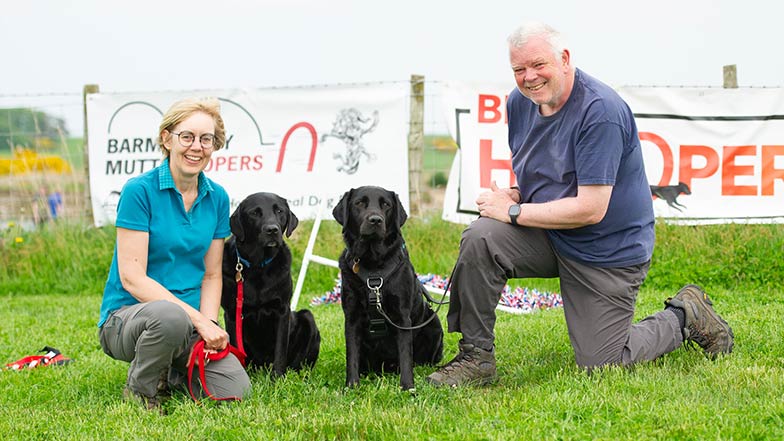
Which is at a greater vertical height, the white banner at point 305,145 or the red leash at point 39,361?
the white banner at point 305,145

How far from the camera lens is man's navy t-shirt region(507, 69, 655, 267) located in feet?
11.4

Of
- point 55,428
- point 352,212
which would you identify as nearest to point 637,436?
point 352,212

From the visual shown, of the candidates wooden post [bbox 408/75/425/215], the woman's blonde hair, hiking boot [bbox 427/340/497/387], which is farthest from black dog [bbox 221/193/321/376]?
wooden post [bbox 408/75/425/215]

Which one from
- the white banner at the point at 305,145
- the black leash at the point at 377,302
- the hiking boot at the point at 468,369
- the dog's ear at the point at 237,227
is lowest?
the hiking boot at the point at 468,369

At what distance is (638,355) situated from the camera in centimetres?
368

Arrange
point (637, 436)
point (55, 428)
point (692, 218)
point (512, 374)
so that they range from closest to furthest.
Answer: point (637, 436)
point (55, 428)
point (512, 374)
point (692, 218)

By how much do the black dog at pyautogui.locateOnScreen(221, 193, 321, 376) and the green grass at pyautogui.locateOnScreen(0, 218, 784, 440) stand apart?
215 millimetres

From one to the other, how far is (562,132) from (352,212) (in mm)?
1047

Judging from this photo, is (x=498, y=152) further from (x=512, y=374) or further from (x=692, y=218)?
(x=512, y=374)

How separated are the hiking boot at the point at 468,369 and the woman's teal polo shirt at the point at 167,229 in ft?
3.93

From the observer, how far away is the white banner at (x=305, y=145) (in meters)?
7.69

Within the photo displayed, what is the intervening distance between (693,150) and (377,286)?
472cm

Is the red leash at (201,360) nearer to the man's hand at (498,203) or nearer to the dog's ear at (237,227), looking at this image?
the dog's ear at (237,227)

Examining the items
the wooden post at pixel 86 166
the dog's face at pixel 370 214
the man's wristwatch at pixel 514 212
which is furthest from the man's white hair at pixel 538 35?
the wooden post at pixel 86 166
